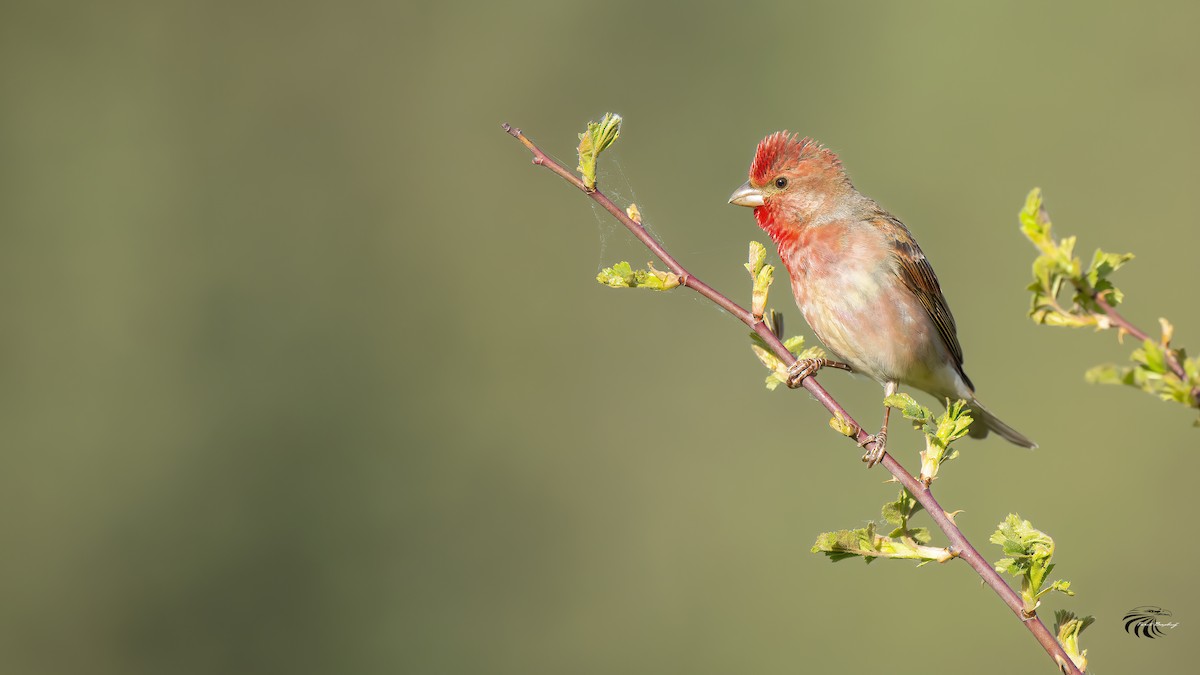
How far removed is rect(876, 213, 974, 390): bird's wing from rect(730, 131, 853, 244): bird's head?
0.33m

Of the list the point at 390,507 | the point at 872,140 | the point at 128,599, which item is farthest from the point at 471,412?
the point at 872,140

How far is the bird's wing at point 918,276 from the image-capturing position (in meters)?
5.06

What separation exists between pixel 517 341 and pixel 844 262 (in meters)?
6.77

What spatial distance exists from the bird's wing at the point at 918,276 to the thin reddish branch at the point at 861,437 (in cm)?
233

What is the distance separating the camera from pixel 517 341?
11383 millimetres

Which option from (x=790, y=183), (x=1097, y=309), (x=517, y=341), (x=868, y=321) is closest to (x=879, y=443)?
(x=868, y=321)

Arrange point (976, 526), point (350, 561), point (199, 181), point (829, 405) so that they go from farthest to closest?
point (199, 181)
point (350, 561)
point (976, 526)
point (829, 405)

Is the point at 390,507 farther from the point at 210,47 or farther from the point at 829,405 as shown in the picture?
the point at 829,405

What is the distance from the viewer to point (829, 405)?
2738mm

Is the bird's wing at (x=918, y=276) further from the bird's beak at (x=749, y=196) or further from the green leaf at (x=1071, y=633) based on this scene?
the green leaf at (x=1071, y=633)

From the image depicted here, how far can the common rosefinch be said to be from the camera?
4898 mm

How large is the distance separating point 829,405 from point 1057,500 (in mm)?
7877

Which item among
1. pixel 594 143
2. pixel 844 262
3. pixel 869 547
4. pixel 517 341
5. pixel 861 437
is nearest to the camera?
pixel 869 547

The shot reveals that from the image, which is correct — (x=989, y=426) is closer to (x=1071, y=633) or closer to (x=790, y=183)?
(x=790, y=183)
